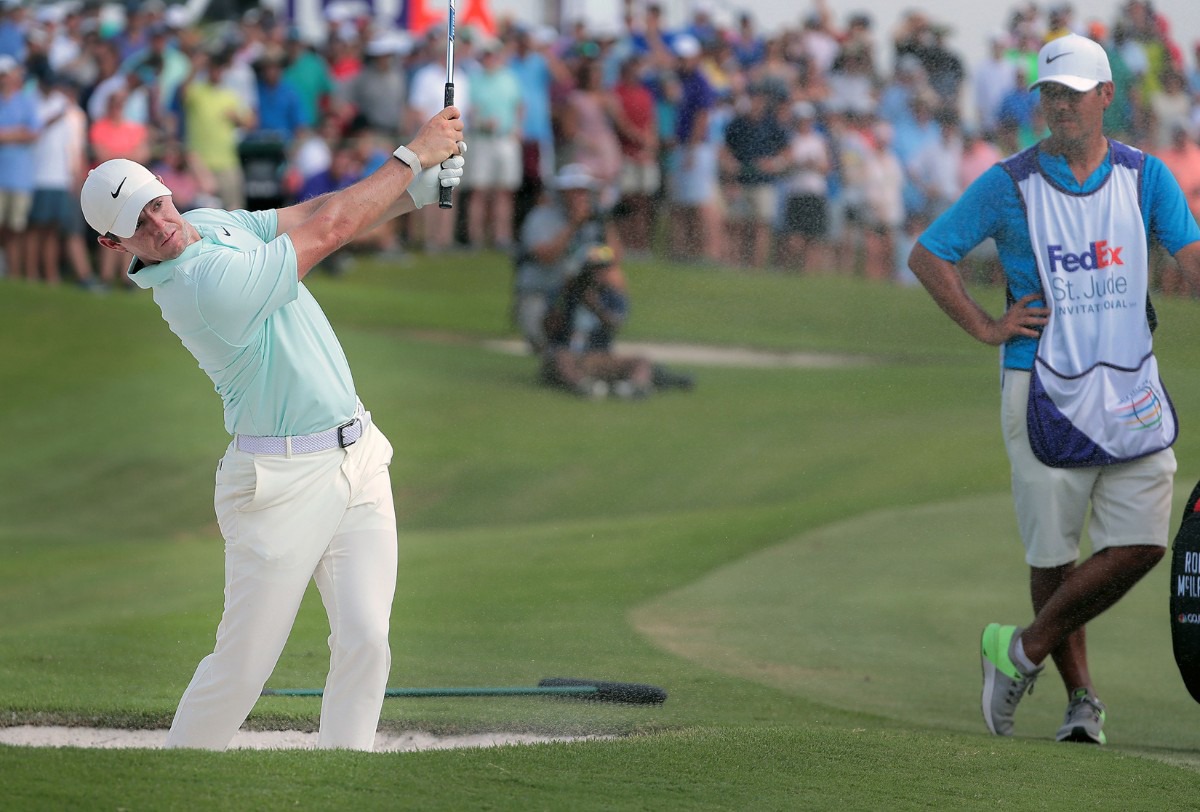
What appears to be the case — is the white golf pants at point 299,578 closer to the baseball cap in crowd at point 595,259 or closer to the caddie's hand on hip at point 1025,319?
the caddie's hand on hip at point 1025,319

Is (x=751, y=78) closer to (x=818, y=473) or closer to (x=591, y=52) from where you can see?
(x=591, y=52)

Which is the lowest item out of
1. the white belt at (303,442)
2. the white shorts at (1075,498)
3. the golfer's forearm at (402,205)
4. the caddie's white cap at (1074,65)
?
the white shorts at (1075,498)

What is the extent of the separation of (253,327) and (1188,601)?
11.0ft

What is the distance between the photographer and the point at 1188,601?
6.07 m

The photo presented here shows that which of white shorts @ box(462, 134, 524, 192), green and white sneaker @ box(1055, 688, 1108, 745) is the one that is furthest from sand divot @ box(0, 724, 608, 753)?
white shorts @ box(462, 134, 524, 192)

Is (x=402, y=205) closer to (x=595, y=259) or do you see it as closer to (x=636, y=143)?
(x=595, y=259)

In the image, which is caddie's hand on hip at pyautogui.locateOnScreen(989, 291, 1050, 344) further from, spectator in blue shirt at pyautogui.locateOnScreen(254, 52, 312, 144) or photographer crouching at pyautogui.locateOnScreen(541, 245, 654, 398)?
spectator in blue shirt at pyautogui.locateOnScreen(254, 52, 312, 144)

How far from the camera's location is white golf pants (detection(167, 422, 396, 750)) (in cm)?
511

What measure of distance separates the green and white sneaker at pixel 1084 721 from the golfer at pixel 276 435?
2.55m

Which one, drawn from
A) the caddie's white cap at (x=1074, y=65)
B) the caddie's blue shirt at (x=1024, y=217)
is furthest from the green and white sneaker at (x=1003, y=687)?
the caddie's white cap at (x=1074, y=65)

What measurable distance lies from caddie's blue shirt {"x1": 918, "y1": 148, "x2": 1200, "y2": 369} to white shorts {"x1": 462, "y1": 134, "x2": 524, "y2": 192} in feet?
45.7

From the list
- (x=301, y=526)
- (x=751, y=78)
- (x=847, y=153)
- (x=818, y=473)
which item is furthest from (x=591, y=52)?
(x=301, y=526)

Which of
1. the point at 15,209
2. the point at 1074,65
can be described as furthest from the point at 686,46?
the point at 1074,65

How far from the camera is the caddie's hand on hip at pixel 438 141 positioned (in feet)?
17.4
